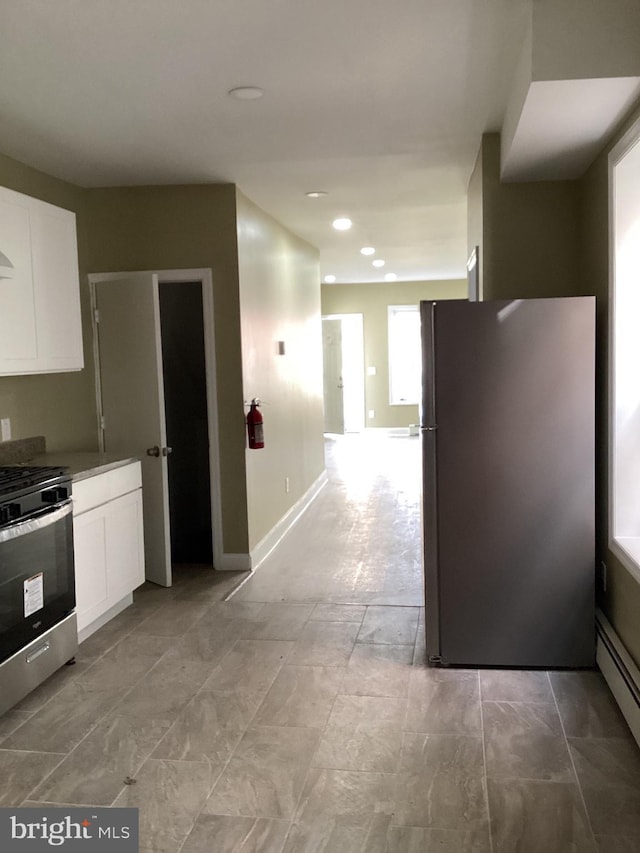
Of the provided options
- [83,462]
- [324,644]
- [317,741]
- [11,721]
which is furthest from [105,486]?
[317,741]

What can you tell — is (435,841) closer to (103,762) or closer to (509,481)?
(103,762)

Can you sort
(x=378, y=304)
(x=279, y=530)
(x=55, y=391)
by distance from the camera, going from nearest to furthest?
(x=55, y=391), (x=279, y=530), (x=378, y=304)

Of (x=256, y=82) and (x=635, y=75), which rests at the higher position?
(x=256, y=82)

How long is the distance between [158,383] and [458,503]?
2087mm

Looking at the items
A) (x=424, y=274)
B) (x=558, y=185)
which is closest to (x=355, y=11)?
(x=558, y=185)

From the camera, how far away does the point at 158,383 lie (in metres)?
4.54


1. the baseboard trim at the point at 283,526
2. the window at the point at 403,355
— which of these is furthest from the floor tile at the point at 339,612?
the window at the point at 403,355

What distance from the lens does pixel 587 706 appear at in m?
2.96

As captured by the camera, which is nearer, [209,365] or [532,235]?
[532,235]

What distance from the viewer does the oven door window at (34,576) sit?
2.93 m

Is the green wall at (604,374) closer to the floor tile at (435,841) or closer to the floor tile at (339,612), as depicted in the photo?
the floor tile at (435,841)

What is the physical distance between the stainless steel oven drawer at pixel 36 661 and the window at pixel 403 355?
9.08m

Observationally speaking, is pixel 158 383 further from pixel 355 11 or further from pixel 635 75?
pixel 635 75

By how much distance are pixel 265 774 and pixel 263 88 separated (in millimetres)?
2640
